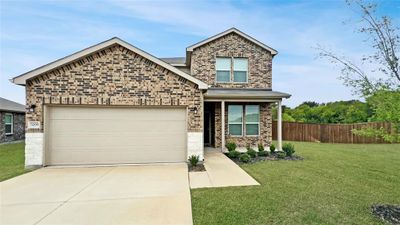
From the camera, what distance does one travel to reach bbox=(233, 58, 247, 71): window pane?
14.1 m

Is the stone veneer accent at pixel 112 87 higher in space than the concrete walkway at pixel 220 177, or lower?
higher

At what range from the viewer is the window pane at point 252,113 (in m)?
13.8

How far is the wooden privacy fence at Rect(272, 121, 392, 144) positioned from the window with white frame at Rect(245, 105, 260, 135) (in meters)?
8.00

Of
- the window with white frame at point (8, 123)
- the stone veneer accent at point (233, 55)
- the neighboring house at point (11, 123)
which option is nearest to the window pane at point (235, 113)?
the stone veneer accent at point (233, 55)

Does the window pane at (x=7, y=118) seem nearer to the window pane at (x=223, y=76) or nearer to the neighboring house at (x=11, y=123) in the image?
the neighboring house at (x=11, y=123)

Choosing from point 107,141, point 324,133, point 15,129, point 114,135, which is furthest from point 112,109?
point 324,133

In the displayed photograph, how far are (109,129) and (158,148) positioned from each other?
2.09 metres

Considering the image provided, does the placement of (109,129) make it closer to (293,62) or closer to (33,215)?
(33,215)

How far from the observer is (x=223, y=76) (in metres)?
14.0

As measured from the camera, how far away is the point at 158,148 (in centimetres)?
919

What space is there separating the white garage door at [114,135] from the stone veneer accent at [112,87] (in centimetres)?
37

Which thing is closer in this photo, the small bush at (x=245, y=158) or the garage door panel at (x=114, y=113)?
the garage door panel at (x=114, y=113)

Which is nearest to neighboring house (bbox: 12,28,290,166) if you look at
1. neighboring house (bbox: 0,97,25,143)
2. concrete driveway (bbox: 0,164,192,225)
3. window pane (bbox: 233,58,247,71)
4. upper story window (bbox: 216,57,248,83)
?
concrete driveway (bbox: 0,164,192,225)

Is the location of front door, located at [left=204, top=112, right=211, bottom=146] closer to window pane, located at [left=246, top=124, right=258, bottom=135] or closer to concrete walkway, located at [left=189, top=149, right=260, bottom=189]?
window pane, located at [left=246, top=124, right=258, bottom=135]
